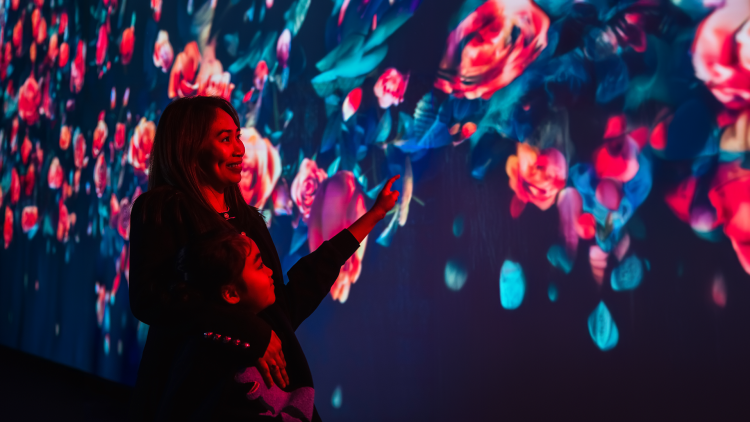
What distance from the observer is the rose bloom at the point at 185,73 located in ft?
8.60

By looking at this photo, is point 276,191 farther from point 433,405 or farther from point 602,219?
point 602,219

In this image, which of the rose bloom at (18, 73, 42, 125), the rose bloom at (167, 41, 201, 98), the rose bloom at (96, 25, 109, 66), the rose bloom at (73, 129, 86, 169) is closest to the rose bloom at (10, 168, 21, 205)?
the rose bloom at (18, 73, 42, 125)

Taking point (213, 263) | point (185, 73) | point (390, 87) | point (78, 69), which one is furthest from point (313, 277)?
point (78, 69)

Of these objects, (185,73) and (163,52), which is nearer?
(185,73)

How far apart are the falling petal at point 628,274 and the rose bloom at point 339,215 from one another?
82 centimetres

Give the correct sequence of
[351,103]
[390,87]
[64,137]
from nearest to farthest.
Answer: [390,87] → [351,103] → [64,137]

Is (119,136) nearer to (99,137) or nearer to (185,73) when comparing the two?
(99,137)

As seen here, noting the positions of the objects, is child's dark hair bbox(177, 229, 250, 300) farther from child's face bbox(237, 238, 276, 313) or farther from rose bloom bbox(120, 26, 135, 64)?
rose bloom bbox(120, 26, 135, 64)

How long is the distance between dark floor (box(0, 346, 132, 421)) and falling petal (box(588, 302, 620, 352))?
7.17ft

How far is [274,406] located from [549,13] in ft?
3.78

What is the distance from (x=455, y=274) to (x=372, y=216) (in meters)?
0.40

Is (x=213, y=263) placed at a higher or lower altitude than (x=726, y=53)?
higher

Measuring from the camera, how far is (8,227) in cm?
417

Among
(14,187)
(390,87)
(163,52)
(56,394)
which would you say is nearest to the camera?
(390,87)
